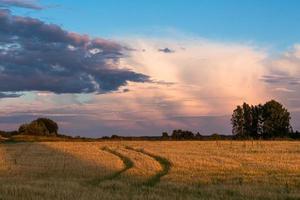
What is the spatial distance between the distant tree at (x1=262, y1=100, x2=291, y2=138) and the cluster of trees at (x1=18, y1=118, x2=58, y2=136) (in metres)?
51.5

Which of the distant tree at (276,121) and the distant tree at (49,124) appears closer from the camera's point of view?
the distant tree at (276,121)

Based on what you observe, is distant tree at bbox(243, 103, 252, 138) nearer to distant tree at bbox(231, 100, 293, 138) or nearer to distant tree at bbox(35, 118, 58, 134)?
distant tree at bbox(231, 100, 293, 138)

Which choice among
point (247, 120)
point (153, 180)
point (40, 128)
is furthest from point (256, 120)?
point (153, 180)

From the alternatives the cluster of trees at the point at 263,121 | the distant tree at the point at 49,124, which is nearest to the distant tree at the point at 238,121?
the cluster of trees at the point at 263,121

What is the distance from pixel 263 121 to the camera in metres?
127

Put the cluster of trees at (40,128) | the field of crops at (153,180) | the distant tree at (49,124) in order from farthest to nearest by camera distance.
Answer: the distant tree at (49,124) < the cluster of trees at (40,128) < the field of crops at (153,180)

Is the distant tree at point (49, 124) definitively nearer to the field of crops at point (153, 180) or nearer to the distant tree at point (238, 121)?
the distant tree at point (238, 121)

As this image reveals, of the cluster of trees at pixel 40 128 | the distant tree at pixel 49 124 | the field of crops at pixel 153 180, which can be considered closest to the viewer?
the field of crops at pixel 153 180

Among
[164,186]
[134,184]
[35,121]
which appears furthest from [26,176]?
[35,121]

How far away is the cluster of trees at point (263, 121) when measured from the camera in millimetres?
123750

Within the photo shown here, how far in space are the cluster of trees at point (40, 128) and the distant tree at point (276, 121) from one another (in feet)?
169

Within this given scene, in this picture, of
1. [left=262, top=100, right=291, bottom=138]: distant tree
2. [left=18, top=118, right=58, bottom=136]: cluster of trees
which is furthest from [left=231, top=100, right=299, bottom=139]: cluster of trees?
[left=18, top=118, right=58, bottom=136]: cluster of trees

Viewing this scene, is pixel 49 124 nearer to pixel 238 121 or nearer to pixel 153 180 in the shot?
pixel 238 121

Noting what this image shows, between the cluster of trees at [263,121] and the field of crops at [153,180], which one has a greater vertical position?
the cluster of trees at [263,121]
